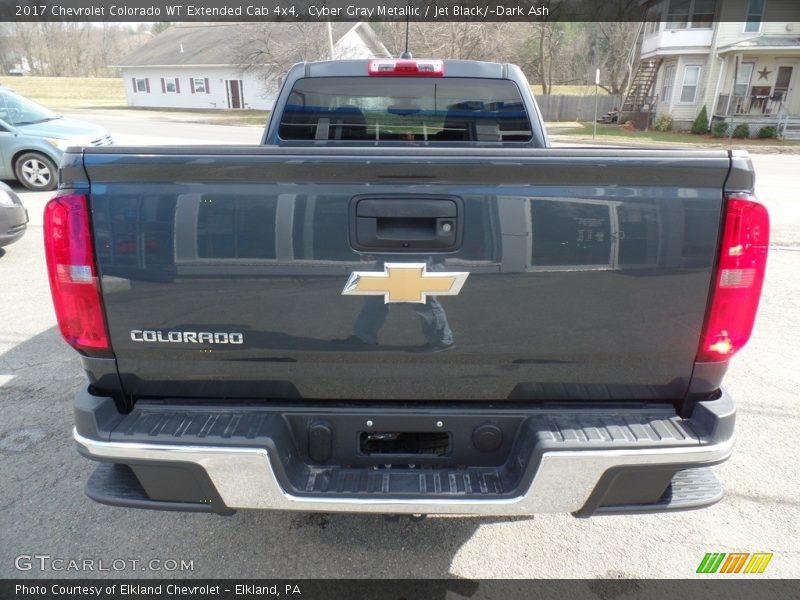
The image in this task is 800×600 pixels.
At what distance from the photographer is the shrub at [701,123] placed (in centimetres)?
2727

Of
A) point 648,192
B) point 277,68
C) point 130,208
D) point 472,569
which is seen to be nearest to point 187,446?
point 130,208

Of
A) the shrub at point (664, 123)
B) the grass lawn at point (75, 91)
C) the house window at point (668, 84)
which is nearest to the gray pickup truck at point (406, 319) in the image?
the shrub at point (664, 123)

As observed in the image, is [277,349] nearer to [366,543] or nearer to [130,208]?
[130,208]

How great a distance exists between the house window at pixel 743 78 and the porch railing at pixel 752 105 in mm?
542

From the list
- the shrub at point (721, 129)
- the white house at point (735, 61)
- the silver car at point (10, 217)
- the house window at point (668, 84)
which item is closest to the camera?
the silver car at point (10, 217)

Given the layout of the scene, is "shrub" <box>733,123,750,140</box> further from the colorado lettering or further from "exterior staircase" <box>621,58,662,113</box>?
the colorado lettering

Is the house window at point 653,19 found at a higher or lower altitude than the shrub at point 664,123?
higher

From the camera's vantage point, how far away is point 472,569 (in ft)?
8.29

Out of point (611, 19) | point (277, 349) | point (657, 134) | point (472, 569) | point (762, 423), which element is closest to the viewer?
point (277, 349)

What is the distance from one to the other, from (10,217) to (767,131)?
30480 millimetres

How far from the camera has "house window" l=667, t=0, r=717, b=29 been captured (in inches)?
1112

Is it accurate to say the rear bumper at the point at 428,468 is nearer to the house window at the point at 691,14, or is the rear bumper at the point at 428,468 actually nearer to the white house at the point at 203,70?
the house window at the point at 691,14

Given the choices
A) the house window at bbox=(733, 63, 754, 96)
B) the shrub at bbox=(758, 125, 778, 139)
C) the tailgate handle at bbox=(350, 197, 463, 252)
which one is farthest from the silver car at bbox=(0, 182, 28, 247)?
the house window at bbox=(733, 63, 754, 96)

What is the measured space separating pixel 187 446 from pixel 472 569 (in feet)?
4.68
